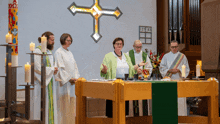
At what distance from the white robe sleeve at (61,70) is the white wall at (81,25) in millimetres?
1225

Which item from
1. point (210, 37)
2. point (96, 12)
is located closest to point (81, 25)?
point (96, 12)

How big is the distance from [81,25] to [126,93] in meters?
4.38

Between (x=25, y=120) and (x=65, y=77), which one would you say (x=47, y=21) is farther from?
(x=25, y=120)

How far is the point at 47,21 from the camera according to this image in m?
6.25

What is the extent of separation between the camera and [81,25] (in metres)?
6.67

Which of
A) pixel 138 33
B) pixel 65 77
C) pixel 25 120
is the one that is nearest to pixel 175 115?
pixel 25 120

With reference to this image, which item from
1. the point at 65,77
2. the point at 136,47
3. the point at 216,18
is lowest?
the point at 65,77

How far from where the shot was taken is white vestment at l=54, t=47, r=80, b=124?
473 cm

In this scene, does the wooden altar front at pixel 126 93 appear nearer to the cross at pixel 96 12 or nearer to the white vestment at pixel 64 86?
the white vestment at pixel 64 86

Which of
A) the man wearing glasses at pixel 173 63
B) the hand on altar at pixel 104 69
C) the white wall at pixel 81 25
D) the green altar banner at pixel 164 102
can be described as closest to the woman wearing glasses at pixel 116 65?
the hand on altar at pixel 104 69

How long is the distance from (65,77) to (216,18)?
275cm

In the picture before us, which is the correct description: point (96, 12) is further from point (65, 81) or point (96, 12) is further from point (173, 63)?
point (65, 81)

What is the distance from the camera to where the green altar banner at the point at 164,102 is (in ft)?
9.04

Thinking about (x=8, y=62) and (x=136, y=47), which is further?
(x=136, y=47)
